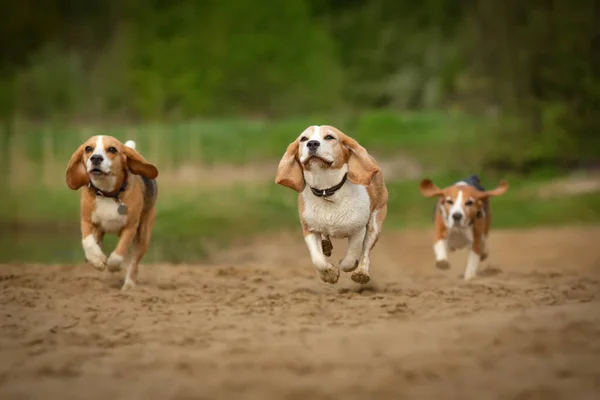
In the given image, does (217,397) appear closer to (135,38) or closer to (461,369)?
(461,369)

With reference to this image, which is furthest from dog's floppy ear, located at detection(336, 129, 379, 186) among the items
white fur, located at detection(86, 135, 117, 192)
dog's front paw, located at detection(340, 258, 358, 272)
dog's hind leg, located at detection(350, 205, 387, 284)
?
white fur, located at detection(86, 135, 117, 192)

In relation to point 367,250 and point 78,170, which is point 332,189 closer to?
point 367,250

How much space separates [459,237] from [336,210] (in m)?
2.40

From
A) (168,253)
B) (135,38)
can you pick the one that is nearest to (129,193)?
(168,253)

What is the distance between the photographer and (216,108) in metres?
28.6

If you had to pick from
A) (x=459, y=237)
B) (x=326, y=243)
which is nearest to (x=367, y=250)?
(x=326, y=243)

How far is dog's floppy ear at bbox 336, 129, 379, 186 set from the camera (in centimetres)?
796

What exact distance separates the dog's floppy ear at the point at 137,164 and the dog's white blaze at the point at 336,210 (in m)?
1.55

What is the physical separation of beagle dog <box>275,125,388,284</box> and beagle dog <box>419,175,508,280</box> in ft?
5.89

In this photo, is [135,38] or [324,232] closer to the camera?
[324,232]

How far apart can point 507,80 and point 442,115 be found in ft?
12.6

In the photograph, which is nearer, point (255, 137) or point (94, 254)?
point (94, 254)

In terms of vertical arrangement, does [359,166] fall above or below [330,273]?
above

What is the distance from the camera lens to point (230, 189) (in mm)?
21922
